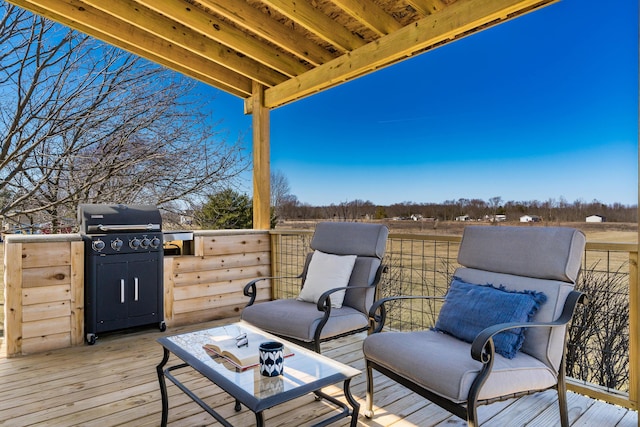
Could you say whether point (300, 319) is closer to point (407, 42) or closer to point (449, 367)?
point (449, 367)

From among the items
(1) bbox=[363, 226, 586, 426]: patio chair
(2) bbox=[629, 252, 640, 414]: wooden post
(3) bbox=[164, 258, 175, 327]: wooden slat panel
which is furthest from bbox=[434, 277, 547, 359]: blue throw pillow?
(3) bbox=[164, 258, 175, 327]: wooden slat panel

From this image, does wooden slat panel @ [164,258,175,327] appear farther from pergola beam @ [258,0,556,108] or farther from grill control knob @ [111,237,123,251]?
pergola beam @ [258,0,556,108]

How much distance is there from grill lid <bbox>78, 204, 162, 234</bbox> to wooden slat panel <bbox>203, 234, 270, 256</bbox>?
0.62 meters

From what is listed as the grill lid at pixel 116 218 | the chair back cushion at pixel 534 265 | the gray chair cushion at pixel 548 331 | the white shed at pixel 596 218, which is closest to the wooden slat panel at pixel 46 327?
the grill lid at pixel 116 218

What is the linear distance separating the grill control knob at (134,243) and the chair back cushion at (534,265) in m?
2.65

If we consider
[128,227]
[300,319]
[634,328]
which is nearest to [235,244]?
[128,227]

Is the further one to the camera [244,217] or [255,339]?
[244,217]

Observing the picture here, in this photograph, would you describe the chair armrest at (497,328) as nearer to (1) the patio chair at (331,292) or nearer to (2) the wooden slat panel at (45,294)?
(1) the patio chair at (331,292)

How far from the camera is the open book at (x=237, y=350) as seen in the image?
158 centimetres

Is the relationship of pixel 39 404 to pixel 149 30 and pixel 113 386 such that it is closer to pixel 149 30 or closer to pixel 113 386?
pixel 113 386

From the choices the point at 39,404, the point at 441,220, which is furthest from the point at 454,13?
the point at 39,404

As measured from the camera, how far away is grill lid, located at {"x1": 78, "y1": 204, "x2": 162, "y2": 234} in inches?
123

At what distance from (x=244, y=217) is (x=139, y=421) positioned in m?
3.87

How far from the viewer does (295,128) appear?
245 inches
